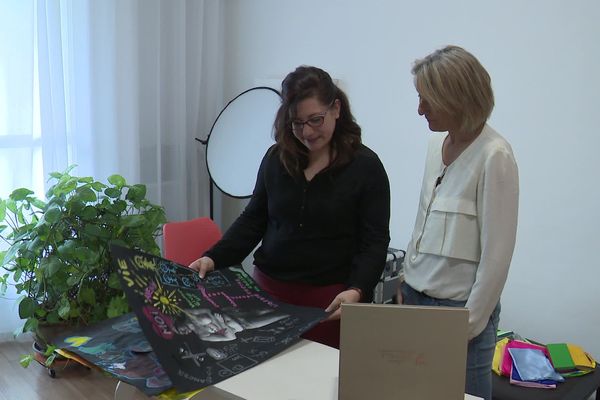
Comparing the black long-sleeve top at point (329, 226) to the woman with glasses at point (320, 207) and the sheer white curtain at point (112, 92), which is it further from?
the sheer white curtain at point (112, 92)

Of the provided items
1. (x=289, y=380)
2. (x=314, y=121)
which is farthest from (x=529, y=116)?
(x=289, y=380)

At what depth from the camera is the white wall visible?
237 cm

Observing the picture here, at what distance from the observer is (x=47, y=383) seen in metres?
2.71

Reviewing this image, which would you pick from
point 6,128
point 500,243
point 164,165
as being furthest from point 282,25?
point 500,243

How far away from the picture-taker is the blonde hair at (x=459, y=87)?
1281 mm

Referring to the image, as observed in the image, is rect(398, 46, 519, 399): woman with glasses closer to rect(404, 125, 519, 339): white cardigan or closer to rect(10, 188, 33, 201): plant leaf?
rect(404, 125, 519, 339): white cardigan

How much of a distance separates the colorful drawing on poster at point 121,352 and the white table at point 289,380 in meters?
0.11

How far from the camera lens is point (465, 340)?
3.32ft

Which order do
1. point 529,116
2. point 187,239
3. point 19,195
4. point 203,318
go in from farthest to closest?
1. point 19,195
2. point 529,116
3. point 187,239
4. point 203,318

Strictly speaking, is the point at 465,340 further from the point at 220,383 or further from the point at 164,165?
the point at 164,165

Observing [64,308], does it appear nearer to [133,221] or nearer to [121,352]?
[133,221]

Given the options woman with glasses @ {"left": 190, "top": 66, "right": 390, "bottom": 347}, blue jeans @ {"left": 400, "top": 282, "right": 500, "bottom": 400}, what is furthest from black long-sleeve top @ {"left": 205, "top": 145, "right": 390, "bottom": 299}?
blue jeans @ {"left": 400, "top": 282, "right": 500, "bottom": 400}

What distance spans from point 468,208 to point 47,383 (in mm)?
2295

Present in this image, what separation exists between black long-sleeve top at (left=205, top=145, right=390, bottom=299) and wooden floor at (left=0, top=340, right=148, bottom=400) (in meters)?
1.44
